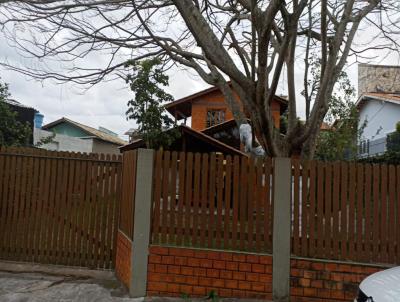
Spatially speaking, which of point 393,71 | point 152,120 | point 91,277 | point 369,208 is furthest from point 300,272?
point 393,71

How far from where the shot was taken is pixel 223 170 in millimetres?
4895

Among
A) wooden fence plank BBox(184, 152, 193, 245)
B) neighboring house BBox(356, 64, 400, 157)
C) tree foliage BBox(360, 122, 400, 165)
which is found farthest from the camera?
neighboring house BBox(356, 64, 400, 157)

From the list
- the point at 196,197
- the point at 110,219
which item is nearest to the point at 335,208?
the point at 196,197

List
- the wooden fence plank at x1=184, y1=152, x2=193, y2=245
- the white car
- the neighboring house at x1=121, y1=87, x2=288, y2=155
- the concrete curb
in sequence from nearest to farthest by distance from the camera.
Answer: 1. the white car
2. the wooden fence plank at x1=184, y1=152, x2=193, y2=245
3. the concrete curb
4. the neighboring house at x1=121, y1=87, x2=288, y2=155

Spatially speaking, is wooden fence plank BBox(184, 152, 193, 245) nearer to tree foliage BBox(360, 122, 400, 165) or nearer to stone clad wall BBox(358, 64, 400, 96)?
tree foliage BBox(360, 122, 400, 165)

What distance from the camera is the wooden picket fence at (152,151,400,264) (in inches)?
181

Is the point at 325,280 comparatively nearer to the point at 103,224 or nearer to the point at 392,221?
the point at 392,221

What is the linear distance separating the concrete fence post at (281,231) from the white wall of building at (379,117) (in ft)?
41.5

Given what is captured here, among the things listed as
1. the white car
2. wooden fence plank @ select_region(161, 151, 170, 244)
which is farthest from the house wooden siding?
the white car

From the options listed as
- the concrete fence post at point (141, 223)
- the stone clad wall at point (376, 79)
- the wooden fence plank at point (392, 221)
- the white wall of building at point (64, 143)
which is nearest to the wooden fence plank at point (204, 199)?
the concrete fence post at point (141, 223)

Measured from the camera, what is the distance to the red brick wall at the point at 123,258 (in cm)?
501

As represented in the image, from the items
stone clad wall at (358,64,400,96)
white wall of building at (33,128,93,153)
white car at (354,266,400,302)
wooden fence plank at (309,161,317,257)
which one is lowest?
white car at (354,266,400,302)

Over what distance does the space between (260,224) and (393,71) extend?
1675 centimetres

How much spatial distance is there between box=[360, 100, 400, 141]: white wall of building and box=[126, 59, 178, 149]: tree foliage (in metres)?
9.93
